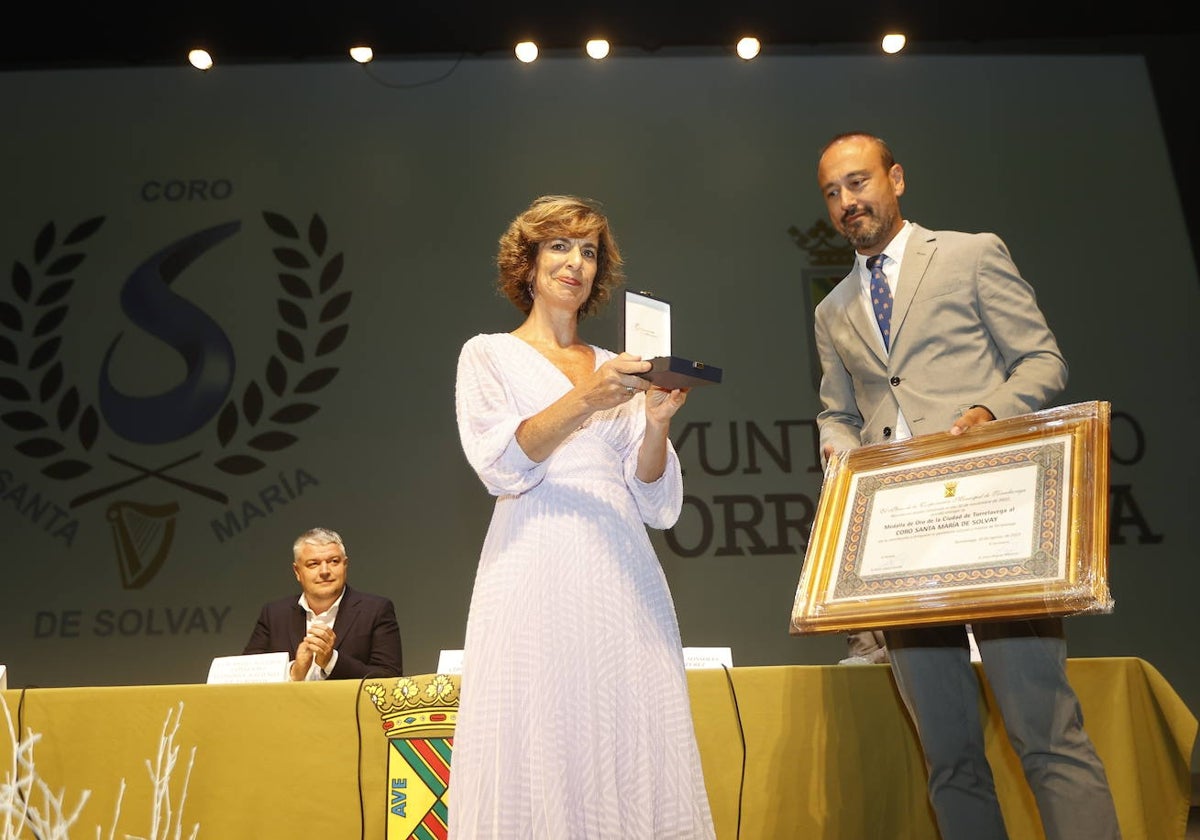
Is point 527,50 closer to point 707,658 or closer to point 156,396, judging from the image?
point 156,396

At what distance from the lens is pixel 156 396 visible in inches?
213

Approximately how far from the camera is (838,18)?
18.0 ft

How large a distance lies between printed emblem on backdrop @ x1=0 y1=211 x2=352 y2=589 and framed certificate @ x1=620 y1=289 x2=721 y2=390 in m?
3.79

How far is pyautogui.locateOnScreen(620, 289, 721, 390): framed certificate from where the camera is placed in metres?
1.79

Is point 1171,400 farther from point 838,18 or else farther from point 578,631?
point 578,631

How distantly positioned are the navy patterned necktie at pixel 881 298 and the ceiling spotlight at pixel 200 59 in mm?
4464

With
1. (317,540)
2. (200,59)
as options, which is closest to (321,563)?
(317,540)

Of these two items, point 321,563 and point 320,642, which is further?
point 321,563

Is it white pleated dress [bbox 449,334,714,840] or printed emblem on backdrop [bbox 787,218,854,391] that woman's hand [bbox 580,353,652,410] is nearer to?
white pleated dress [bbox 449,334,714,840]

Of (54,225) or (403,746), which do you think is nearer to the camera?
(403,746)

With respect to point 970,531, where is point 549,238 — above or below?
above

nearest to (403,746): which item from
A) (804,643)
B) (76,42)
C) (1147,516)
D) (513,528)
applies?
(513,528)

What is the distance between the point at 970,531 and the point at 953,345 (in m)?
0.49

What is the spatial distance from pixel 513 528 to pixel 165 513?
155 inches
